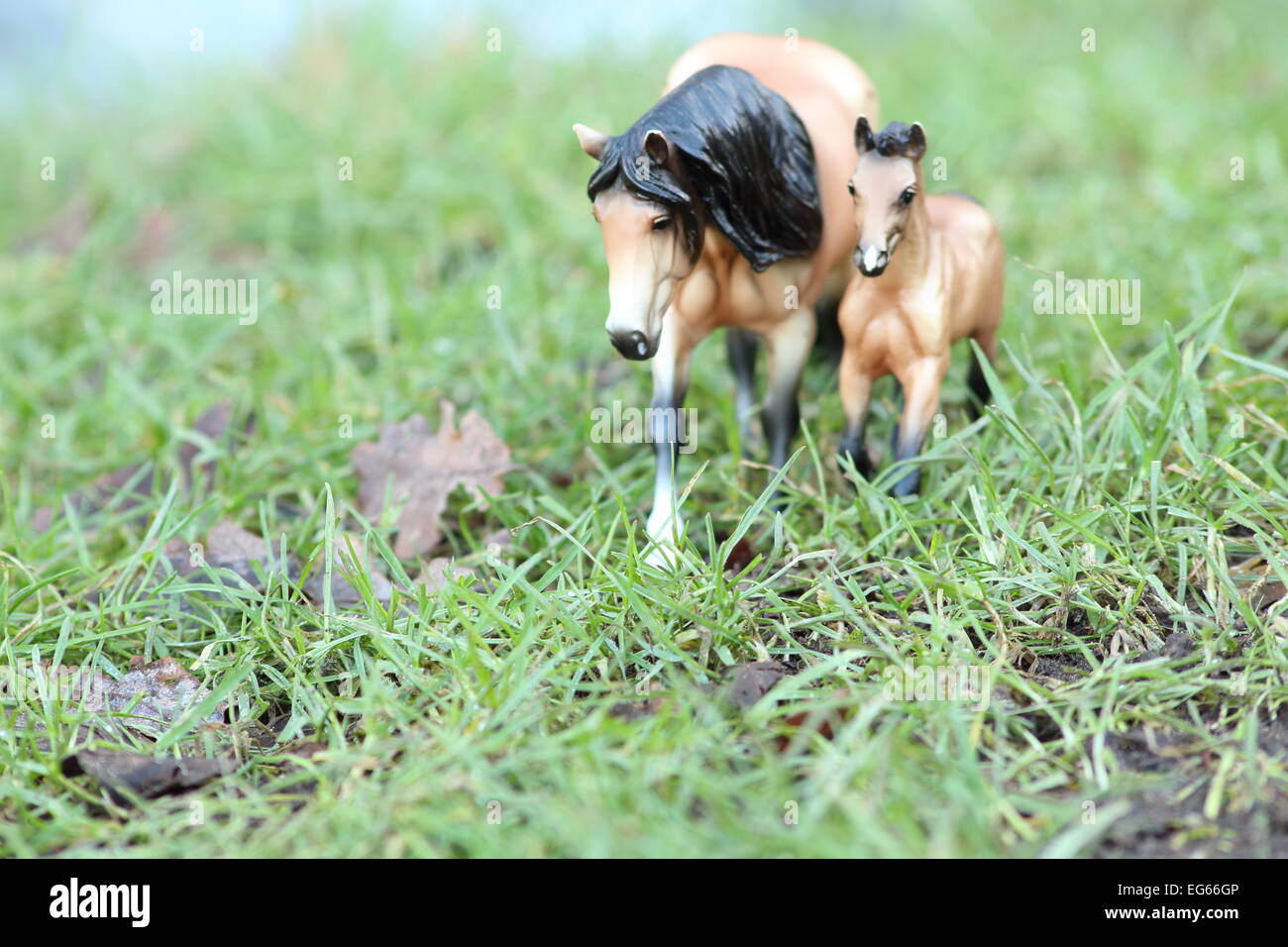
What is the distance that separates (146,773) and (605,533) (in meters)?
1.07

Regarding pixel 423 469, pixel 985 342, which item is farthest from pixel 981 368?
pixel 423 469

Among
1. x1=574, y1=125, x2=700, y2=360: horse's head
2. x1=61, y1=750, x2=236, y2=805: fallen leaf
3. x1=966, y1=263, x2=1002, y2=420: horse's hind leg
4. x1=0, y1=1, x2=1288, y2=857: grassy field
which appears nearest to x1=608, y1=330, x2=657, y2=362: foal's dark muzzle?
x1=574, y1=125, x2=700, y2=360: horse's head

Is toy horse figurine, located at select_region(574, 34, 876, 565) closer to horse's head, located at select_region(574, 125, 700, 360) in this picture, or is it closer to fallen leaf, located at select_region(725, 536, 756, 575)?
horse's head, located at select_region(574, 125, 700, 360)

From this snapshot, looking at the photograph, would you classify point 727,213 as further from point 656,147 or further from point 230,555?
point 230,555

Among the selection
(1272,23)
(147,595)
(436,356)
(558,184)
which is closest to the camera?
(147,595)

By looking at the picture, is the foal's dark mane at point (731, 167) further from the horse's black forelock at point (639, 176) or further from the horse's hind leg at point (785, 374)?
the horse's hind leg at point (785, 374)

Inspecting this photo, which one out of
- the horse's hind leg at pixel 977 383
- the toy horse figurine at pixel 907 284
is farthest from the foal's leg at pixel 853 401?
the horse's hind leg at pixel 977 383

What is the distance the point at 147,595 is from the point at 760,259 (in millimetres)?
1495

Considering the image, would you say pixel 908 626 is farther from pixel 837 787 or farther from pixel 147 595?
pixel 147 595

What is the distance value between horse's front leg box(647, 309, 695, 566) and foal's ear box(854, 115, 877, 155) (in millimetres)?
500

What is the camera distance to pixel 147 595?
2664mm
